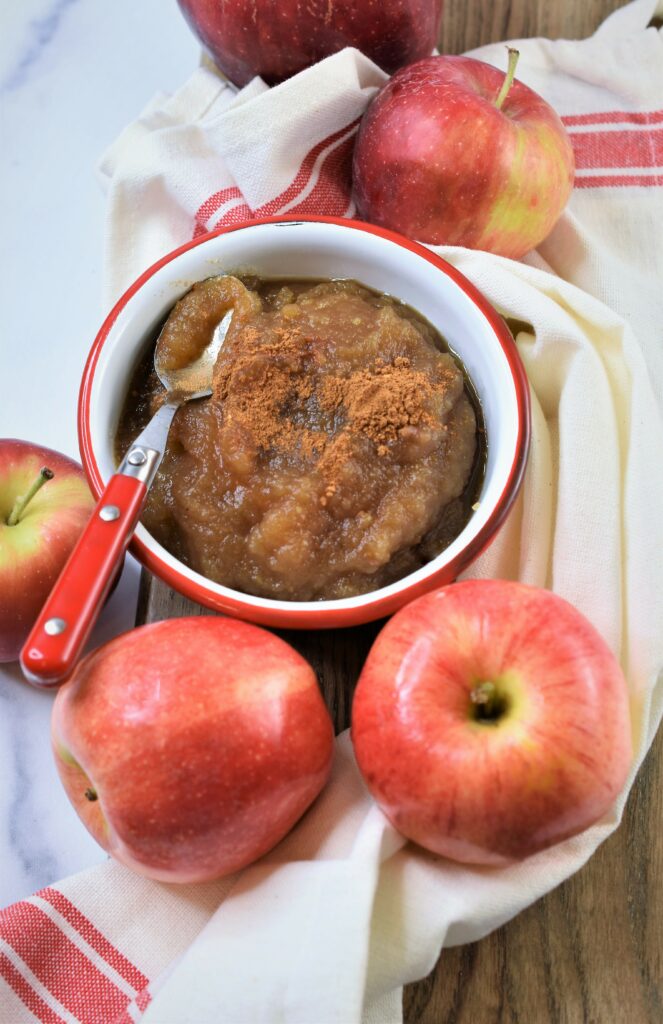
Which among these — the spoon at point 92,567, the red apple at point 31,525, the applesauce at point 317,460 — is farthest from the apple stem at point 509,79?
the red apple at point 31,525

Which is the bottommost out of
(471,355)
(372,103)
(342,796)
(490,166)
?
(342,796)

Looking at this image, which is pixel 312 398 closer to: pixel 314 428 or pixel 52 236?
pixel 314 428

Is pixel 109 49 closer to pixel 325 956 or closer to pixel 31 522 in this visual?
pixel 31 522

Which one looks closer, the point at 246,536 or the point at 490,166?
the point at 246,536

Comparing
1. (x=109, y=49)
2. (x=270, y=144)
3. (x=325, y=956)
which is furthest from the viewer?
(x=109, y=49)

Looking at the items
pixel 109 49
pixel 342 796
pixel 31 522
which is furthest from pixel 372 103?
pixel 342 796

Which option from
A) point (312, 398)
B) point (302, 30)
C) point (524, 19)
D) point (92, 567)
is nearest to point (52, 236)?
point (302, 30)

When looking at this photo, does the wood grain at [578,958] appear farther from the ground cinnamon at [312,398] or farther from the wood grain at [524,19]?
the wood grain at [524,19]
